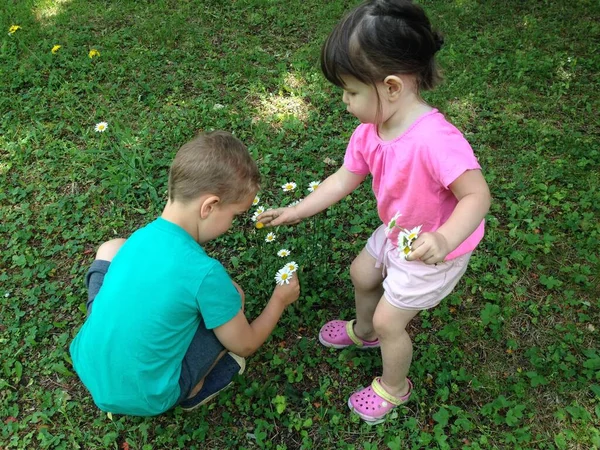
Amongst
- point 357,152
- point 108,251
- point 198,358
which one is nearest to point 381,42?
point 357,152

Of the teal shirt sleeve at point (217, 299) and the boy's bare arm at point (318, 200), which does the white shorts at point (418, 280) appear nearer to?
the boy's bare arm at point (318, 200)

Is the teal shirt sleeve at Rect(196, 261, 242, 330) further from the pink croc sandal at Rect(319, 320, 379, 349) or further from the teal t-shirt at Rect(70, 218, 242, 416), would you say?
the pink croc sandal at Rect(319, 320, 379, 349)

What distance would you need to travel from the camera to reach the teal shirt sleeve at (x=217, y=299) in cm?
192

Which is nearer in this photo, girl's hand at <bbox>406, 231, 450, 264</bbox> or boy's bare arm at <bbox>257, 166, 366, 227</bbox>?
girl's hand at <bbox>406, 231, 450, 264</bbox>

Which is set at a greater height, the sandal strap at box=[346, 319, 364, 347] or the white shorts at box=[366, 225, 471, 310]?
the white shorts at box=[366, 225, 471, 310]

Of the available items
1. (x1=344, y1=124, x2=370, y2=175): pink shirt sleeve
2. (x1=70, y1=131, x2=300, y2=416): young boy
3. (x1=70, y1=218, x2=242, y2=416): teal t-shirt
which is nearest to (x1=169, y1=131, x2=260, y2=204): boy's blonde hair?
(x1=70, y1=131, x2=300, y2=416): young boy

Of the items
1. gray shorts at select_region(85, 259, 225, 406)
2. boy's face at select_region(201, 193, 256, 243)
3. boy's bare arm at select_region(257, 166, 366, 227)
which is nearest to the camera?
boy's face at select_region(201, 193, 256, 243)

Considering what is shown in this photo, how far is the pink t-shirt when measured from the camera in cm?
172

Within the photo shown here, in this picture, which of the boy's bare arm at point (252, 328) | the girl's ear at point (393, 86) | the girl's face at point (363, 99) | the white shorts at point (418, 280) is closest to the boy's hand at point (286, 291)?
the boy's bare arm at point (252, 328)

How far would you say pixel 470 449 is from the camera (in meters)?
2.16

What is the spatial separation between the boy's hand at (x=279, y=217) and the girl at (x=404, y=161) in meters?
0.24

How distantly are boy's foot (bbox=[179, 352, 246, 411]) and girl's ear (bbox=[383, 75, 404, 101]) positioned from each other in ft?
4.46

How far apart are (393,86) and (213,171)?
0.73m

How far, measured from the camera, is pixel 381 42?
1667 mm
